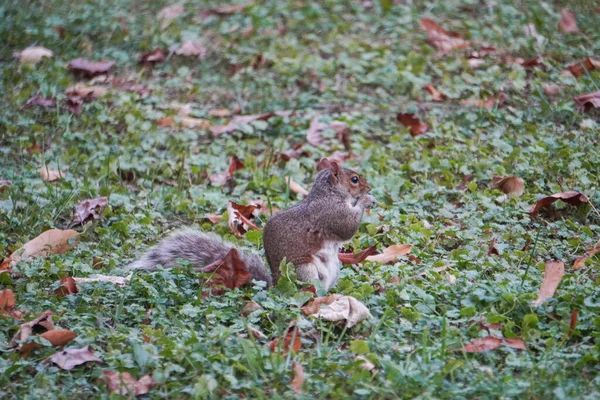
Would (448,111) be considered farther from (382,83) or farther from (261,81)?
(261,81)

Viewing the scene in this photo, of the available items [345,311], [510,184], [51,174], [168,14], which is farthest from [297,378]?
[168,14]

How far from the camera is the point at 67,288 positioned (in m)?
3.80

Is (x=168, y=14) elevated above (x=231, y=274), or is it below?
below

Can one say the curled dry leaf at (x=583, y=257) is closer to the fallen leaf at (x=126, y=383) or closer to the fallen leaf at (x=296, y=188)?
the fallen leaf at (x=296, y=188)

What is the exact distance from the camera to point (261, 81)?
263 inches

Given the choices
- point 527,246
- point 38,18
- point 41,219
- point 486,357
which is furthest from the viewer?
point 38,18

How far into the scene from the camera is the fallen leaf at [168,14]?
7495 millimetres

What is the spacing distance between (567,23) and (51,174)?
4.39 meters

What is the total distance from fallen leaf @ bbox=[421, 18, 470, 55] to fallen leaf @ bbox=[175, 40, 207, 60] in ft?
6.22

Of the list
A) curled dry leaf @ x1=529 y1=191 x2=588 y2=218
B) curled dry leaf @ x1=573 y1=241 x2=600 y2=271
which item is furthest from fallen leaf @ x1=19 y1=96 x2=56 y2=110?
curled dry leaf @ x1=573 y1=241 x2=600 y2=271

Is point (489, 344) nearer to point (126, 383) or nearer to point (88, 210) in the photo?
point (126, 383)

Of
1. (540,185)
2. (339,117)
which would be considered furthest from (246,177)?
(540,185)

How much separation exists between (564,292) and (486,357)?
A: 554mm

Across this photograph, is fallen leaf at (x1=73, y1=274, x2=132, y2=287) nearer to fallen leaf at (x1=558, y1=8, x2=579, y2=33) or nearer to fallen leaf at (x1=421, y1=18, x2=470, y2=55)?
fallen leaf at (x1=421, y1=18, x2=470, y2=55)
